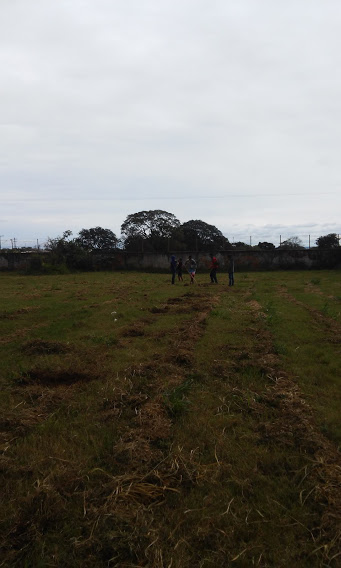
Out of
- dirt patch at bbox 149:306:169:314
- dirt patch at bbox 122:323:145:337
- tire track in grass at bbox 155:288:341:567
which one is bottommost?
tire track in grass at bbox 155:288:341:567

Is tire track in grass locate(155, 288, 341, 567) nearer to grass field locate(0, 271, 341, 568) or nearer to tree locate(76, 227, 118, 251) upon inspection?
grass field locate(0, 271, 341, 568)

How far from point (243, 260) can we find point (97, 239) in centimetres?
1423

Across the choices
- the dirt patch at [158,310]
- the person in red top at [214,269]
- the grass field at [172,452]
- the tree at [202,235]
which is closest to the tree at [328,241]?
the tree at [202,235]

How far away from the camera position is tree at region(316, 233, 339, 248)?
A: 32438 mm

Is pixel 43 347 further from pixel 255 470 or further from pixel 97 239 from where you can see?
pixel 97 239

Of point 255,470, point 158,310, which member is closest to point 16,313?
point 158,310

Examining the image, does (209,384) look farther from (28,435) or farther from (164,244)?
(164,244)

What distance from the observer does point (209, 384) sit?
5.59 meters

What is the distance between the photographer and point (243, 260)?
32781 mm

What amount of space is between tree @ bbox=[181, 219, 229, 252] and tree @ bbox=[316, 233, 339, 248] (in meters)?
9.17

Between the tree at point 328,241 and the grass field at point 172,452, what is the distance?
87.1 feet

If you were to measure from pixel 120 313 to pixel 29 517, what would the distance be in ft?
27.8

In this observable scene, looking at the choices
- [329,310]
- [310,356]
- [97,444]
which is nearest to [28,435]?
[97,444]

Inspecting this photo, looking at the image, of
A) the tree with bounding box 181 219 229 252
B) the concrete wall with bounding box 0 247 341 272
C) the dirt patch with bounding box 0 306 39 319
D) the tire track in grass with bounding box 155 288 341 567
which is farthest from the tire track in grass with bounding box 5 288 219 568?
the tree with bounding box 181 219 229 252
